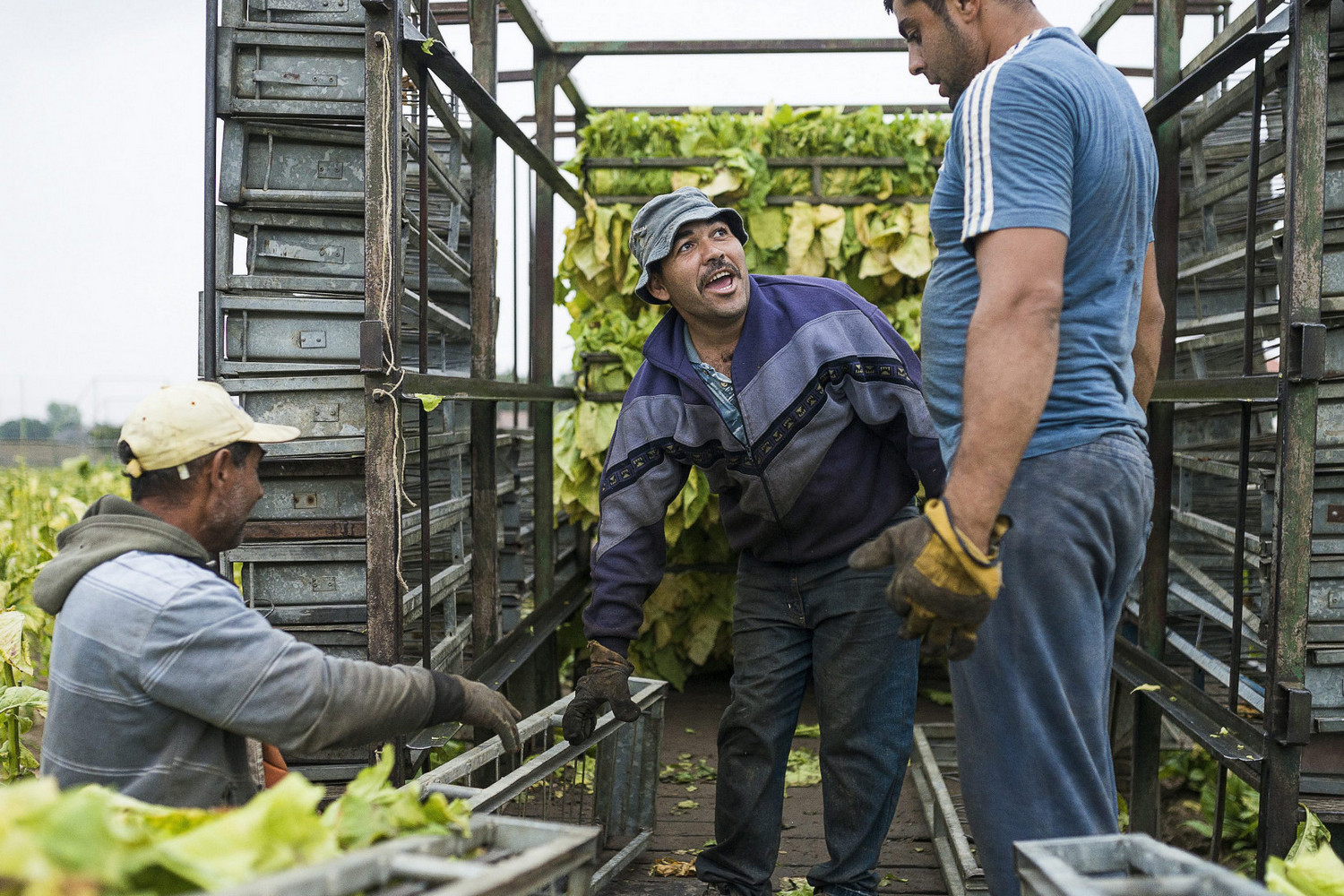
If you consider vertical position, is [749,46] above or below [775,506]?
above

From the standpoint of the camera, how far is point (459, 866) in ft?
4.74

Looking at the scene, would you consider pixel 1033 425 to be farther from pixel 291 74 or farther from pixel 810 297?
pixel 291 74

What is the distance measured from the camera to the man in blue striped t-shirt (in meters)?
1.88

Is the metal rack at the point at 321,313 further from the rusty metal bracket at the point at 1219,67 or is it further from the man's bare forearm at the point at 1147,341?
the rusty metal bracket at the point at 1219,67

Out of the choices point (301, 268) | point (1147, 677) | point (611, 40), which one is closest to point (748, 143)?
point (611, 40)

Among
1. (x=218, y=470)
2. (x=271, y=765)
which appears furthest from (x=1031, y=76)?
(x=271, y=765)

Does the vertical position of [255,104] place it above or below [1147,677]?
above

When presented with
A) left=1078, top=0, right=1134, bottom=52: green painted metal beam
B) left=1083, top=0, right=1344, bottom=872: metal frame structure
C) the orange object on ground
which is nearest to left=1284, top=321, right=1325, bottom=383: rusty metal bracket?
left=1083, top=0, right=1344, bottom=872: metal frame structure

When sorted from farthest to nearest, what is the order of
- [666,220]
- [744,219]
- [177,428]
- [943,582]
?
[744,219]
[666,220]
[177,428]
[943,582]

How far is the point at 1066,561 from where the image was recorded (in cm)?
203

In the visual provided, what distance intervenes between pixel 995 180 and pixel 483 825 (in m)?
1.40

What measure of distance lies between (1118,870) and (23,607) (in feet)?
15.4

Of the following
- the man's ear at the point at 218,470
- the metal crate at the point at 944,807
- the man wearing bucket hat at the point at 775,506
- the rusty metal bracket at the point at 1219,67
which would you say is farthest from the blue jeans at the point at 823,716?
the rusty metal bracket at the point at 1219,67

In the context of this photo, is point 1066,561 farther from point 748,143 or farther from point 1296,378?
point 748,143
